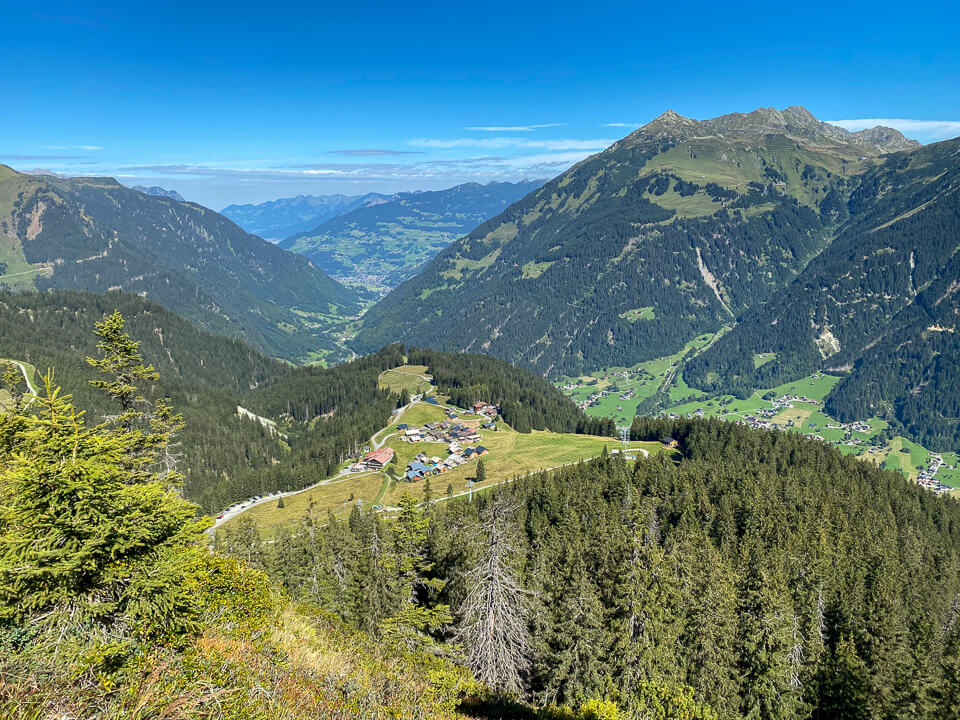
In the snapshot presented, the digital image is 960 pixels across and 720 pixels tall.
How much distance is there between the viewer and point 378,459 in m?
156

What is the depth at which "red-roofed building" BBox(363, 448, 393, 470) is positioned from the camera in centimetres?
15488

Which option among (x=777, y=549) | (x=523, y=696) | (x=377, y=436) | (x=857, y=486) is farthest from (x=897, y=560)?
(x=377, y=436)

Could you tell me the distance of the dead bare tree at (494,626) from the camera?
35.8 meters

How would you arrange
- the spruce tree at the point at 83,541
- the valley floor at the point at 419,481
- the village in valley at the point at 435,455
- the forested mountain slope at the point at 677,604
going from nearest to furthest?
the spruce tree at the point at 83,541 < the forested mountain slope at the point at 677,604 < the valley floor at the point at 419,481 < the village in valley at the point at 435,455

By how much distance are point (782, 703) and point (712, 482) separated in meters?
68.1

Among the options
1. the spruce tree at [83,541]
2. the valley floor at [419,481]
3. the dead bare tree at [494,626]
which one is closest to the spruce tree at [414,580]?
the dead bare tree at [494,626]

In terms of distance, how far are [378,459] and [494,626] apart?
12455cm

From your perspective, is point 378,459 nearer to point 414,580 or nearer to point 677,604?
point 414,580

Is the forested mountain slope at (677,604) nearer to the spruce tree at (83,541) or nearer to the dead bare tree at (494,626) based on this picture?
the dead bare tree at (494,626)

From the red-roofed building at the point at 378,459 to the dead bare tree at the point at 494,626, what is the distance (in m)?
121

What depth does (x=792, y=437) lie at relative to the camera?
5625 inches

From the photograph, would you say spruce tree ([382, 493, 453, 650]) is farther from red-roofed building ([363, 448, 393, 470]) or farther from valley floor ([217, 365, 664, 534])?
red-roofed building ([363, 448, 393, 470])

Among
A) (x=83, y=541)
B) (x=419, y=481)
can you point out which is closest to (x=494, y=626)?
(x=83, y=541)

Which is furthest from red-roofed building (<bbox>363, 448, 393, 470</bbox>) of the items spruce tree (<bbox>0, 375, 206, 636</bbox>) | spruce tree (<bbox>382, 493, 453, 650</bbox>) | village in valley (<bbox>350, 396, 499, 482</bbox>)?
spruce tree (<bbox>0, 375, 206, 636</bbox>)
